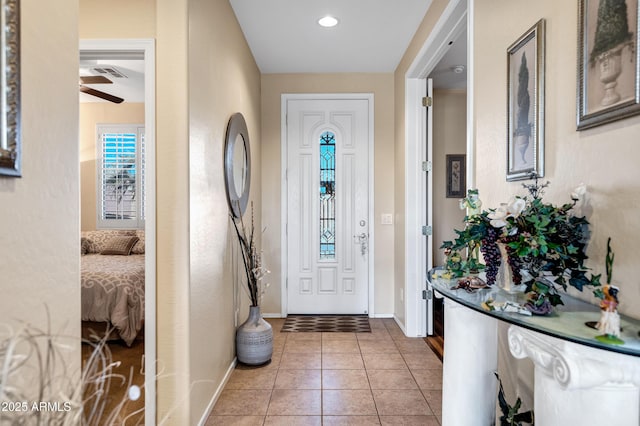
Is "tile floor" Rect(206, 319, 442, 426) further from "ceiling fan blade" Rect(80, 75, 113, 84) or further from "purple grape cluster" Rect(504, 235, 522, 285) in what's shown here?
"ceiling fan blade" Rect(80, 75, 113, 84)

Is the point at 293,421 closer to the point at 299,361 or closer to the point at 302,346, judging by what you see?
the point at 299,361

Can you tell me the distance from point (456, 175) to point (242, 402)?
3.56m

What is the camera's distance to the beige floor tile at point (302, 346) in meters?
3.15

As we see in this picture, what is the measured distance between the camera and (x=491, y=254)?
128cm

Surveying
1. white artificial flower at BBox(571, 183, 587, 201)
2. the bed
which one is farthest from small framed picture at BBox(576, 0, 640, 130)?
the bed

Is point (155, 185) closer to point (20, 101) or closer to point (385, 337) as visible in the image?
point (20, 101)

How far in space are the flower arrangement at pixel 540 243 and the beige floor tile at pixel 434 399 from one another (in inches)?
53.5

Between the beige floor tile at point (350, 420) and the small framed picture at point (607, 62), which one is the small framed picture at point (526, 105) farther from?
the beige floor tile at point (350, 420)

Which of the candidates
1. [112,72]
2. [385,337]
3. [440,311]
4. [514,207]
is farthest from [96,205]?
[514,207]

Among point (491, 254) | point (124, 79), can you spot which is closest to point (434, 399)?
point (491, 254)

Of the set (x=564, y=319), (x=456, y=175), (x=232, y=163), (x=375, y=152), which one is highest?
(x=375, y=152)

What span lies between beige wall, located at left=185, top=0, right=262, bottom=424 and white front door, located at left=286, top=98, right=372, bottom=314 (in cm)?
123

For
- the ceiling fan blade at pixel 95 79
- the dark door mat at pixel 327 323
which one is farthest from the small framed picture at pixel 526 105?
the ceiling fan blade at pixel 95 79

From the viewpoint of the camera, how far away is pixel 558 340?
0.91 m
